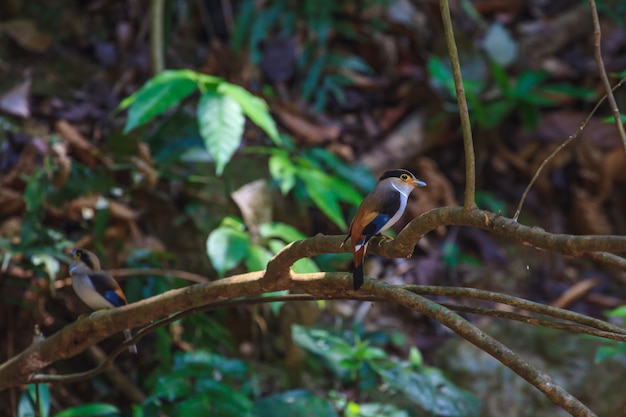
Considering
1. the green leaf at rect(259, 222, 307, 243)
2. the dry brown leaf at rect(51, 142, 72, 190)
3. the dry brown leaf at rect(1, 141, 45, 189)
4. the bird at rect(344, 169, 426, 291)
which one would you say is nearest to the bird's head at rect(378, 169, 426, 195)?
the bird at rect(344, 169, 426, 291)

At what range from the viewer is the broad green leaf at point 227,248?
12.2 feet

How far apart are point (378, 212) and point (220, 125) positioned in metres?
1.74

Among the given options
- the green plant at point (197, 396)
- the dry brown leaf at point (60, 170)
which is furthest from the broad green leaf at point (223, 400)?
the dry brown leaf at point (60, 170)

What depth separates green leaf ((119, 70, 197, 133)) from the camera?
3.91m

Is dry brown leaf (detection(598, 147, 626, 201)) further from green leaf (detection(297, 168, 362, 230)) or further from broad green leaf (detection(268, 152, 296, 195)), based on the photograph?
broad green leaf (detection(268, 152, 296, 195))

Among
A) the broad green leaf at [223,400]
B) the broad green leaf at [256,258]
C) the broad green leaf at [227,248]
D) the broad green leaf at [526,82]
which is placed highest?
the broad green leaf at [526,82]

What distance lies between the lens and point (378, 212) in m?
2.33

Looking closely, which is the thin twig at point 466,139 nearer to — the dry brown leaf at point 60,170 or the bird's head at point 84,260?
the bird's head at point 84,260

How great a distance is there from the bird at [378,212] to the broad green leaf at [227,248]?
1.32m

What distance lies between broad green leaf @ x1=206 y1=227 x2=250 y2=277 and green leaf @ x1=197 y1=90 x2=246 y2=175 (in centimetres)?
37

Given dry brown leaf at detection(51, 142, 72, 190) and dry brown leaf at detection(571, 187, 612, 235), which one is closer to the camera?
dry brown leaf at detection(51, 142, 72, 190)

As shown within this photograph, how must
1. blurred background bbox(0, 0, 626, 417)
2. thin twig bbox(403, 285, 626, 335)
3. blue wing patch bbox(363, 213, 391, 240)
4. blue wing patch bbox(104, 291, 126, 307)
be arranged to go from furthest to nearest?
blurred background bbox(0, 0, 626, 417) → blue wing patch bbox(104, 291, 126, 307) → blue wing patch bbox(363, 213, 391, 240) → thin twig bbox(403, 285, 626, 335)

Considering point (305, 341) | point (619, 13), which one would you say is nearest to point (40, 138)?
point (305, 341)

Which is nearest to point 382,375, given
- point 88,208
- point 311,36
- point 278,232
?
point 278,232
